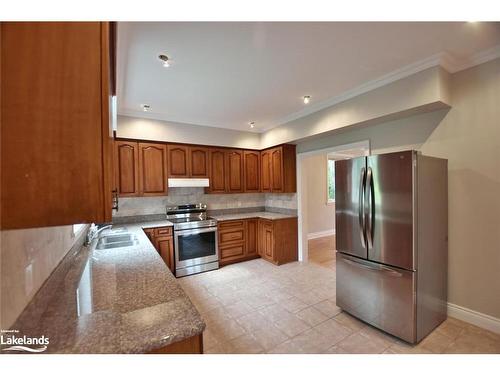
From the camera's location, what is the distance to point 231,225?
13.3 ft

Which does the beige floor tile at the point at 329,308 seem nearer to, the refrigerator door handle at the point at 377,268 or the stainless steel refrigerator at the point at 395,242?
the stainless steel refrigerator at the point at 395,242

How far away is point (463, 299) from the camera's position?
A: 2268mm

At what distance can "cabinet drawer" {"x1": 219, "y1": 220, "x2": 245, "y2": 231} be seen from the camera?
395cm

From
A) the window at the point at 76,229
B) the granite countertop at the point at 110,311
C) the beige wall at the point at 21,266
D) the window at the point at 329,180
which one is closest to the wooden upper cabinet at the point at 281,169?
the window at the point at 329,180

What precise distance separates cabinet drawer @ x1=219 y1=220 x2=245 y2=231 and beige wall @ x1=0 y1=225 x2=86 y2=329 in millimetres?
2733

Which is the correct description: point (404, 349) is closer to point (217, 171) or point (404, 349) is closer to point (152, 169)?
point (217, 171)

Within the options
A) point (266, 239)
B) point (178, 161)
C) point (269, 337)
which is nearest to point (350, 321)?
point (269, 337)

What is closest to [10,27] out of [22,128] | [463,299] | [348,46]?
[22,128]

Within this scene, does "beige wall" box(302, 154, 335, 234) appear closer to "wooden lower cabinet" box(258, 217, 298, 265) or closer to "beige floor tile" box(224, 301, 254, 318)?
"wooden lower cabinet" box(258, 217, 298, 265)

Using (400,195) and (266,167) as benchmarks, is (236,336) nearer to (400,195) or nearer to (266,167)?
(400,195)

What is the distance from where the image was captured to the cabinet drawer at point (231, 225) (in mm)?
3948

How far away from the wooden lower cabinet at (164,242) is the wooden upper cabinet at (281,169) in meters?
2.11

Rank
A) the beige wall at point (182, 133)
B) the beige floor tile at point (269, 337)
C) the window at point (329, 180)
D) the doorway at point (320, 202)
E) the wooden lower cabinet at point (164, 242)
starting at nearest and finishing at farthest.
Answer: the beige floor tile at point (269, 337), the wooden lower cabinet at point (164, 242), the beige wall at point (182, 133), the doorway at point (320, 202), the window at point (329, 180)

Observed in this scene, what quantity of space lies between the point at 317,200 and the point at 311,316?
4.18 m
